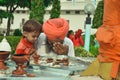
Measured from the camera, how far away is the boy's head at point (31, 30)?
13.8 feet

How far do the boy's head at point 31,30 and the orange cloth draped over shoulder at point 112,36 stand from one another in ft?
3.89

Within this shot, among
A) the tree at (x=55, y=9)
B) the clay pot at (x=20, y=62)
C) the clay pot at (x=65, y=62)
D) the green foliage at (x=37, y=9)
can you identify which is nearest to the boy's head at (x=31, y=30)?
the clay pot at (x=65, y=62)

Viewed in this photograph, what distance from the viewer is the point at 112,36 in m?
3.12

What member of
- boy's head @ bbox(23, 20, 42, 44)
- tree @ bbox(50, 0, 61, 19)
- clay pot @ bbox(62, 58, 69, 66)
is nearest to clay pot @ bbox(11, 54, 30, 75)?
boy's head @ bbox(23, 20, 42, 44)

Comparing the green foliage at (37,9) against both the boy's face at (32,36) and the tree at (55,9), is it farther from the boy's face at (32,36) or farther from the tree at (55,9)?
the boy's face at (32,36)

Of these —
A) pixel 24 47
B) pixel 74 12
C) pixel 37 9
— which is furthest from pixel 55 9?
→ pixel 24 47

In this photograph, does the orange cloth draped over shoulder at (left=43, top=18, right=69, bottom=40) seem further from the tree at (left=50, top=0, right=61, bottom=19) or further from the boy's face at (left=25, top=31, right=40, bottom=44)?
the tree at (left=50, top=0, right=61, bottom=19)

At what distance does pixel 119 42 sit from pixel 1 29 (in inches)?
1824

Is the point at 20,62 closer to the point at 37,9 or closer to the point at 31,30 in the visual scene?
the point at 31,30

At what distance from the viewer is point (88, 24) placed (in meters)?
13.3

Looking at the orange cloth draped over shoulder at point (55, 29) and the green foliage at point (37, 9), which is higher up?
the orange cloth draped over shoulder at point (55, 29)

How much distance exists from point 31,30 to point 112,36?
4.33 feet

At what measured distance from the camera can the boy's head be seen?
4219 millimetres

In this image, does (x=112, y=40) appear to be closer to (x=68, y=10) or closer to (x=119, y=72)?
(x=119, y=72)
